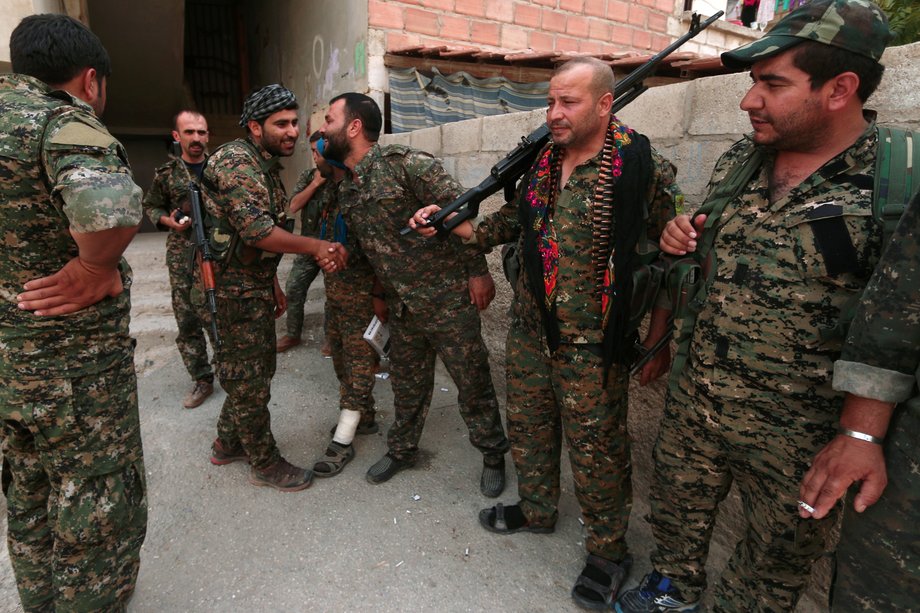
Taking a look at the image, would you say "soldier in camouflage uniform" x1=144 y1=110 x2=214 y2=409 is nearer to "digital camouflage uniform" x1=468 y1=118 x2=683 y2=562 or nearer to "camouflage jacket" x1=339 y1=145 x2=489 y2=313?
"camouflage jacket" x1=339 y1=145 x2=489 y2=313

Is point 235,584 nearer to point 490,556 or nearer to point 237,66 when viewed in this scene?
point 490,556

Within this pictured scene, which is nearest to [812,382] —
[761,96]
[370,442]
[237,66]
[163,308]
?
[761,96]

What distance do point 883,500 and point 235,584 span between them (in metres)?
2.21

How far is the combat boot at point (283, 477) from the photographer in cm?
264

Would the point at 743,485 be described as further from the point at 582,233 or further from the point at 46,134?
the point at 46,134

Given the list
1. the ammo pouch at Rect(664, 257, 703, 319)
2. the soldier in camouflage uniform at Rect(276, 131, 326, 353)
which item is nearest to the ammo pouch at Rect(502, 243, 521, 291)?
the ammo pouch at Rect(664, 257, 703, 319)

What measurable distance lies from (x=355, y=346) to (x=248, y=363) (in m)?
0.59

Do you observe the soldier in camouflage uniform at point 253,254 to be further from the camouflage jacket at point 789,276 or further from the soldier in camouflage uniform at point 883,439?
the soldier in camouflage uniform at point 883,439

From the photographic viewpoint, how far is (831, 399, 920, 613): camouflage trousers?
3.46ft

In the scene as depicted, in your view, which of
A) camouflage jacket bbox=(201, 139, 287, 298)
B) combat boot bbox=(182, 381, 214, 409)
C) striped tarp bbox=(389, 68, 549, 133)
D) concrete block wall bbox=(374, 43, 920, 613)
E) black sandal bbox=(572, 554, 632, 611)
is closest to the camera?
concrete block wall bbox=(374, 43, 920, 613)

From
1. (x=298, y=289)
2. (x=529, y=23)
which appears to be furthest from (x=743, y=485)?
(x=529, y=23)

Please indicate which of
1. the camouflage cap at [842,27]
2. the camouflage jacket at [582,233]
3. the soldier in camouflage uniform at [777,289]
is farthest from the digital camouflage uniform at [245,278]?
the camouflage cap at [842,27]

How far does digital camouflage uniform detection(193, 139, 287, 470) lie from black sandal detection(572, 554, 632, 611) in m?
1.68

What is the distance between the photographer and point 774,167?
1464mm
